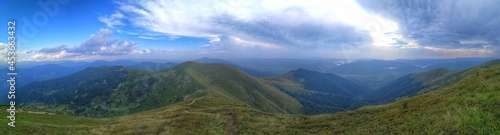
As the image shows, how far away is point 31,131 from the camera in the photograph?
33.9 m

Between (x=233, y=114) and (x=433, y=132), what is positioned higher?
(x=433, y=132)

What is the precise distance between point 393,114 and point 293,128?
45.7 feet

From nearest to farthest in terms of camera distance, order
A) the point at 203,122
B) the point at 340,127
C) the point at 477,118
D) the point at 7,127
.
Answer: the point at 477,118, the point at 7,127, the point at 340,127, the point at 203,122

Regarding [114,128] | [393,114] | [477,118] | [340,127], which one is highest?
[477,118]

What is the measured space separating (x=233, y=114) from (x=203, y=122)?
10259 millimetres

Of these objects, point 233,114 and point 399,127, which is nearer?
point 399,127

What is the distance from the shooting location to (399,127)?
1080 inches

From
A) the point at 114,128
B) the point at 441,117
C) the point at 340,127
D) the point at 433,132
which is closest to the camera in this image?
the point at 433,132

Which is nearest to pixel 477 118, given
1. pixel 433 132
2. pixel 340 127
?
pixel 433 132

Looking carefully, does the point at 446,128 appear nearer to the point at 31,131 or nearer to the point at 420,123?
the point at 420,123

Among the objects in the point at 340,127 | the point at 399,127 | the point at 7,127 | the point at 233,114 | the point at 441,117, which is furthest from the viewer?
the point at 233,114

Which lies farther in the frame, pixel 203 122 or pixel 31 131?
pixel 203 122

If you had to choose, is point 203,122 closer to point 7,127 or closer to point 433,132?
point 7,127

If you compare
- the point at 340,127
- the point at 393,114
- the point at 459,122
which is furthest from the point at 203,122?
the point at 459,122
